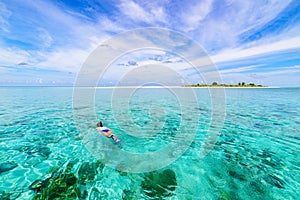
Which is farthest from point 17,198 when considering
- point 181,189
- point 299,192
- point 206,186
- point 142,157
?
point 299,192

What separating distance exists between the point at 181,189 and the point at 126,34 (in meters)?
8.19

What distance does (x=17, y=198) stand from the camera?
375 centimetres

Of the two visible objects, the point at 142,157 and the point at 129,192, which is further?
the point at 142,157

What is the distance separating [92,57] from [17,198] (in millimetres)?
6205

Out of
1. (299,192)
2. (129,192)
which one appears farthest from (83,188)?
(299,192)

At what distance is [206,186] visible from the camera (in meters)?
4.30

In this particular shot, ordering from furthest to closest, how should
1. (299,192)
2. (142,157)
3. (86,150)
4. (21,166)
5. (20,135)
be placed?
(20,135), (86,150), (142,157), (21,166), (299,192)

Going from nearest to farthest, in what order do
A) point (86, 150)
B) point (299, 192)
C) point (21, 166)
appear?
point (299, 192) < point (21, 166) < point (86, 150)

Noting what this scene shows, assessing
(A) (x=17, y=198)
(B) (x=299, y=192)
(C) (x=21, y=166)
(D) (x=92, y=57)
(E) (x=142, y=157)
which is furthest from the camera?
(D) (x=92, y=57)

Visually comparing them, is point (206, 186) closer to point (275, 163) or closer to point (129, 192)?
point (129, 192)

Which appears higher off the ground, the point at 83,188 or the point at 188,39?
the point at 188,39

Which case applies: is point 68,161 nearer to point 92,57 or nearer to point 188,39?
point 92,57

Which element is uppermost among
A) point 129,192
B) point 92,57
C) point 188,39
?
point 188,39

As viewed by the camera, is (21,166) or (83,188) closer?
(83,188)
